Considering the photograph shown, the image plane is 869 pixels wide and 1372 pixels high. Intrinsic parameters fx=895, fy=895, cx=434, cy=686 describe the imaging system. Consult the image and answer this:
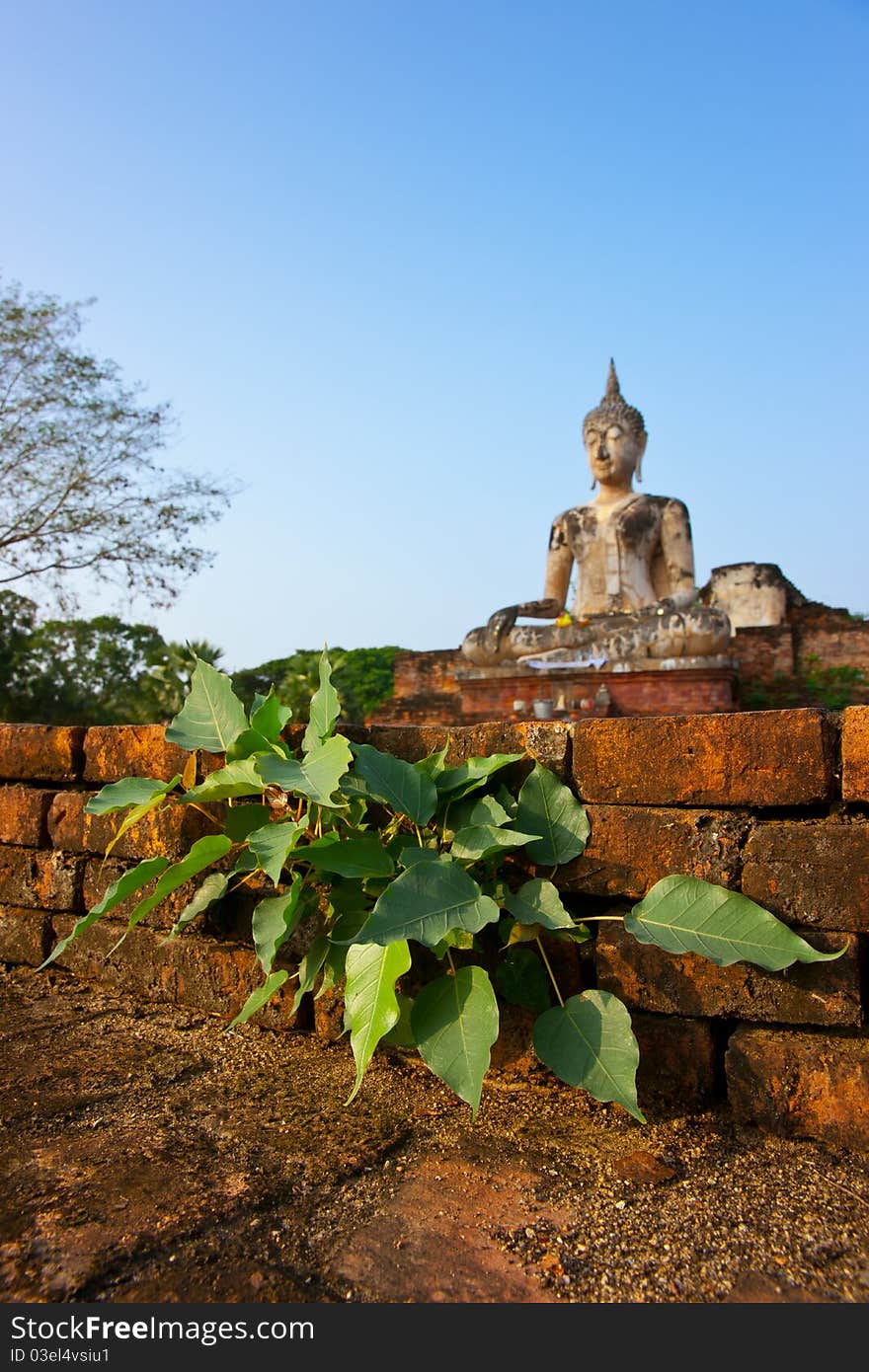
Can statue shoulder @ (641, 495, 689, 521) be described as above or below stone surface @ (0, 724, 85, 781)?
above

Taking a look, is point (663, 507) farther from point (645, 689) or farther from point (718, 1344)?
point (718, 1344)

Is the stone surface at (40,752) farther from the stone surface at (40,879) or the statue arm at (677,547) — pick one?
the statue arm at (677,547)

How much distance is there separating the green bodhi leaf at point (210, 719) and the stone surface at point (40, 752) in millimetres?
821

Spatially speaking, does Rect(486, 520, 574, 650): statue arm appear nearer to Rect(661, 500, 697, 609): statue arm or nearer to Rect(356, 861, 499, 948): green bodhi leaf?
Rect(661, 500, 697, 609): statue arm

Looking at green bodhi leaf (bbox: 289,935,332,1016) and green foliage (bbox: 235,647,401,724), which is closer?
green bodhi leaf (bbox: 289,935,332,1016)

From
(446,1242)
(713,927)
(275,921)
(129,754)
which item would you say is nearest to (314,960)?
(275,921)

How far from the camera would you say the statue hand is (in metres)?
7.57

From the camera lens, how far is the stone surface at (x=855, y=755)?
5.53 ft

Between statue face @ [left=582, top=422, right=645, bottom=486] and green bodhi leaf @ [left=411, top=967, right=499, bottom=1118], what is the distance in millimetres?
7061

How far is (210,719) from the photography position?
212 cm

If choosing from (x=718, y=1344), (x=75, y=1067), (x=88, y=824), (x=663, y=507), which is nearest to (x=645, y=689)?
(x=663, y=507)

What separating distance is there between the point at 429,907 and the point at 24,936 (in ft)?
6.28

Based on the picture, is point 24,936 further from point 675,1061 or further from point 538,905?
point 675,1061

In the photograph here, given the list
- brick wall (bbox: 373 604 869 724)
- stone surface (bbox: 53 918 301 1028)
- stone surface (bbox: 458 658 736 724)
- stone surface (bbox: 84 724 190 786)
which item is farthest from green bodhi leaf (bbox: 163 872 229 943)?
brick wall (bbox: 373 604 869 724)
